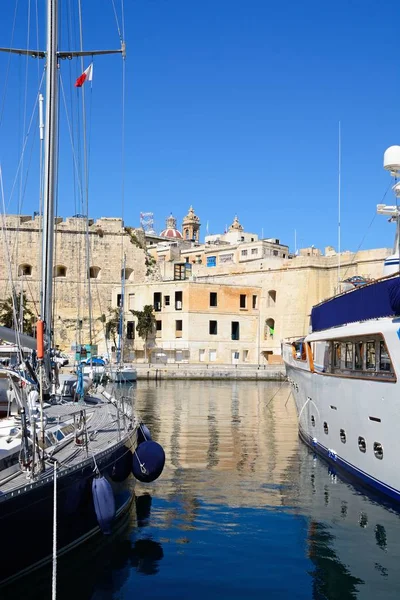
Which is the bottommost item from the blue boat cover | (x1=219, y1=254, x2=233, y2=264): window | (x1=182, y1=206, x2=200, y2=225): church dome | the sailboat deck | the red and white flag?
the sailboat deck

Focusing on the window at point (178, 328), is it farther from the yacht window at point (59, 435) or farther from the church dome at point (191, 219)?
the church dome at point (191, 219)

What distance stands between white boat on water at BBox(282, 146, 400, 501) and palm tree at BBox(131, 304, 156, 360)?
3546 centimetres

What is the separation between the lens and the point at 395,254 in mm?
15008

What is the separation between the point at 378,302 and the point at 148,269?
53365 mm

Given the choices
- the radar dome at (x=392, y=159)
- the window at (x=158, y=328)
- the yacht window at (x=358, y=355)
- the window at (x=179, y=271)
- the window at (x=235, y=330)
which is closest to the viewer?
the yacht window at (x=358, y=355)

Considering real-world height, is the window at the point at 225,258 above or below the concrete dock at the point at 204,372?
above

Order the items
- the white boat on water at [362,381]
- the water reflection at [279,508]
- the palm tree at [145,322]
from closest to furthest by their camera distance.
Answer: the water reflection at [279,508], the white boat on water at [362,381], the palm tree at [145,322]

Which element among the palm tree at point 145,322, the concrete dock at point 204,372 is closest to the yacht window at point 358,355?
the concrete dock at point 204,372

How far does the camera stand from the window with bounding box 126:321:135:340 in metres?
54.6

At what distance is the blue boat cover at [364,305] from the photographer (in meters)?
11.0

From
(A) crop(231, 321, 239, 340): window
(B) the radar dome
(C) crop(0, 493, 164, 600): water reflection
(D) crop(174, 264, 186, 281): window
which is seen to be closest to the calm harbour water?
(C) crop(0, 493, 164, 600): water reflection

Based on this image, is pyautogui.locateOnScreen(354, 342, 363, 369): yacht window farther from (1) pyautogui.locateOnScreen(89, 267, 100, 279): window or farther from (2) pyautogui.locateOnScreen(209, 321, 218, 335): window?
(1) pyautogui.locateOnScreen(89, 267, 100, 279): window

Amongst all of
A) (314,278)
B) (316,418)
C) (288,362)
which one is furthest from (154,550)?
(314,278)

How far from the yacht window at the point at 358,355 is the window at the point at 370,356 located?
311 mm
